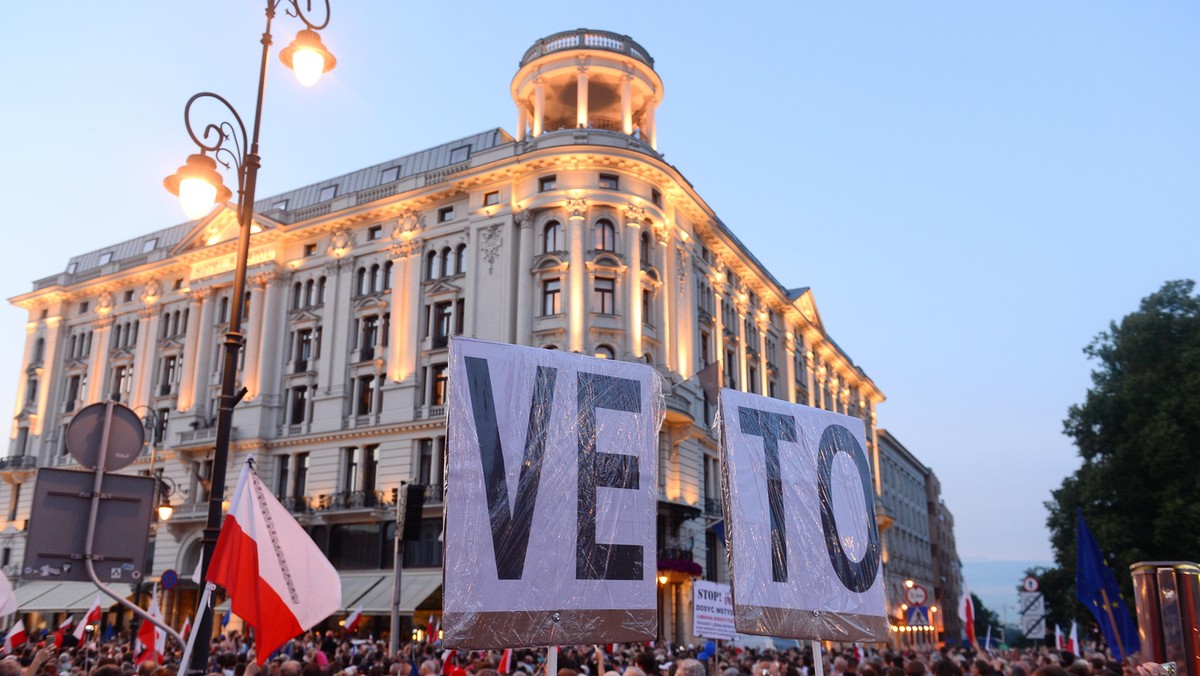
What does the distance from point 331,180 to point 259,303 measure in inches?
360


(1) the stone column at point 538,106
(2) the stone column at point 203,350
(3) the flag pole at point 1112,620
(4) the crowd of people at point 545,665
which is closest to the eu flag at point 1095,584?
(3) the flag pole at point 1112,620

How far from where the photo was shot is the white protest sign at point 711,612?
47.2 ft

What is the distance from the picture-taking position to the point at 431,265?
139 feet

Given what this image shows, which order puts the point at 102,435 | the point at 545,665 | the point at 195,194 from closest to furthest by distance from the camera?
the point at 102,435, the point at 195,194, the point at 545,665

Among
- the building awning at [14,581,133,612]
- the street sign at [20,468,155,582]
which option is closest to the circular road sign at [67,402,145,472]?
the street sign at [20,468,155,582]

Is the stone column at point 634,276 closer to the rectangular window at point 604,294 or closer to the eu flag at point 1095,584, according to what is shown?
the rectangular window at point 604,294

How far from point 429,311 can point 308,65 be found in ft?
105

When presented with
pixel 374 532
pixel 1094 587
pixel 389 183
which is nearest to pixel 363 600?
pixel 374 532

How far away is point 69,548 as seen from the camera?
6168 millimetres

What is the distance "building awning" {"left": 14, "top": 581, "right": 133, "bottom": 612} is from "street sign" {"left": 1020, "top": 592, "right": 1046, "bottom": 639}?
40935 mm

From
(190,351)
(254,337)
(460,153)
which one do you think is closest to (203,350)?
(190,351)

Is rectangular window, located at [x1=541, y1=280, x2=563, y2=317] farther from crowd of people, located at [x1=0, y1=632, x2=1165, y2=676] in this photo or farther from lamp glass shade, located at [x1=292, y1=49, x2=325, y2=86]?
lamp glass shade, located at [x1=292, y1=49, x2=325, y2=86]

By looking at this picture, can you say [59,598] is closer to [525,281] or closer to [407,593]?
[407,593]

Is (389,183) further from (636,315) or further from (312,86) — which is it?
(312,86)
